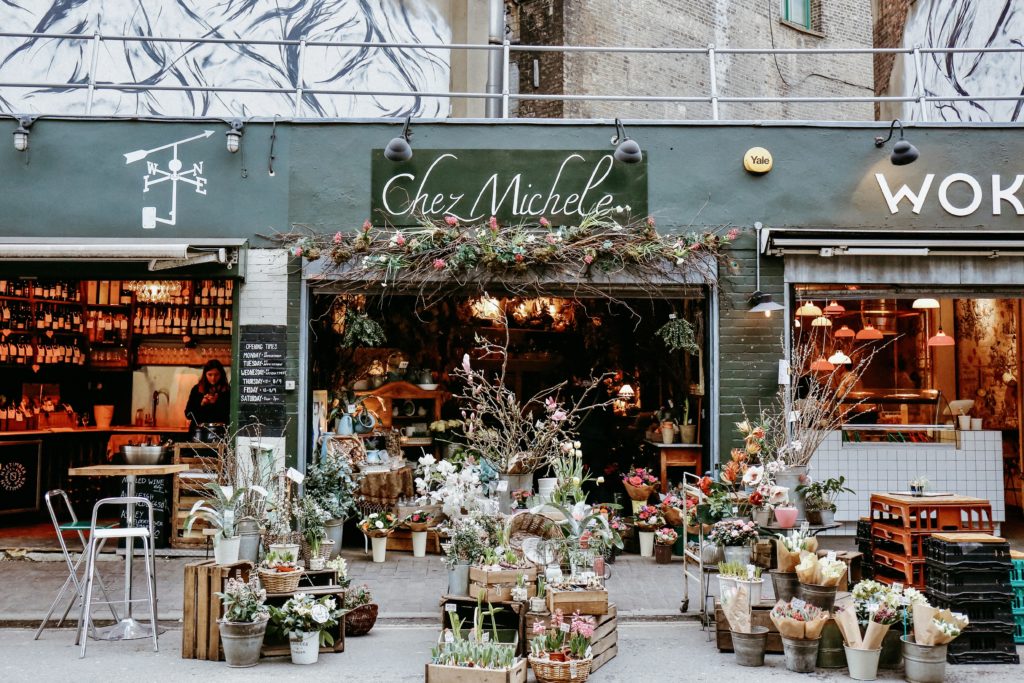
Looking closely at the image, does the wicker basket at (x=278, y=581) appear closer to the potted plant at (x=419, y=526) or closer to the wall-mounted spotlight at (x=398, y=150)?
the potted plant at (x=419, y=526)

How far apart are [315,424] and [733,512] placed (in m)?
5.07

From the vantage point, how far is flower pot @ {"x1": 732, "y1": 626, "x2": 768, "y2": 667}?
6.62 metres

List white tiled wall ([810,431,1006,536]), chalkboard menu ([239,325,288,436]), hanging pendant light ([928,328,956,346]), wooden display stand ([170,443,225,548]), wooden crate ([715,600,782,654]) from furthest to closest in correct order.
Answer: hanging pendant light ([928,328,956,346]) < white tiled wall ([810,431,1006,536]) < wooden display stand ([170,443,225,548]) < chalkboard menu ([239,325,288,436]) < wooden crate ([715,600,782,654])

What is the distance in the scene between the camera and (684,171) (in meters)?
10.4

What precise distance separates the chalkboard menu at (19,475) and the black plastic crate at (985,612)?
35.5 feet

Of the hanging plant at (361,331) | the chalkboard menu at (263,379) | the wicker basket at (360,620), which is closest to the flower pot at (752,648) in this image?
the wicker basket at (360,620)

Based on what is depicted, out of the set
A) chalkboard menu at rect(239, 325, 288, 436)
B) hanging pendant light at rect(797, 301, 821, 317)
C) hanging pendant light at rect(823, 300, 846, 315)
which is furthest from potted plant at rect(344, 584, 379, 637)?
hanging pendant light at rect(823, 300, 846, 315)

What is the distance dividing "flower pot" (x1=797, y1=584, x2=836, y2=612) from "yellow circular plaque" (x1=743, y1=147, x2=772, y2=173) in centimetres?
514

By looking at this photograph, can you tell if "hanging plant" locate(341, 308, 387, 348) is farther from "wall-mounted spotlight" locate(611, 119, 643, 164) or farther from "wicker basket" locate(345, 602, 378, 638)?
"wicker basket" locate(345, 602, 378, 638)

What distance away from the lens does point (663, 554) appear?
10008mm

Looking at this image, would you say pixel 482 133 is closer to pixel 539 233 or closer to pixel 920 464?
pixel 539 233

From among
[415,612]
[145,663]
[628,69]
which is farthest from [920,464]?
[628,69]

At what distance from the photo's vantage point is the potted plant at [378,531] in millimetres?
10014

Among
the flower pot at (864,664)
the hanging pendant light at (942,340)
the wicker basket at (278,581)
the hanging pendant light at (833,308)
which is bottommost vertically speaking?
the flower pot at (864,664)
